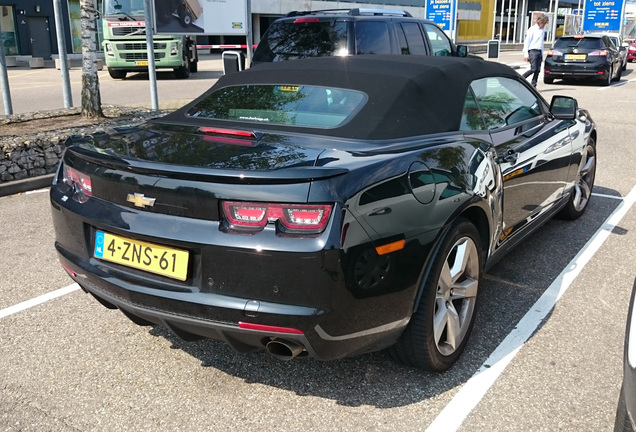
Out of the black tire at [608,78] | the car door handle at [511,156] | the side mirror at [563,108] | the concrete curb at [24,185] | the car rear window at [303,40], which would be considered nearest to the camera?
the car door handle at [511,156]

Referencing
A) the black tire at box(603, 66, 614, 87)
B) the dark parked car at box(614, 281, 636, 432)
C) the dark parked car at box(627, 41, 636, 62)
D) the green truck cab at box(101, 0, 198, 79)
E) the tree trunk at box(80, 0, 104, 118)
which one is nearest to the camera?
the dark parked car at box(614, 281, 636, 432)

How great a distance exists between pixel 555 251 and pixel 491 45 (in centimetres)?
1433

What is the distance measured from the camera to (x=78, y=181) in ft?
10.2

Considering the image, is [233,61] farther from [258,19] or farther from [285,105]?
[258,19]

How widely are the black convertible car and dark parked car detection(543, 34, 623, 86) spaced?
1680 cm

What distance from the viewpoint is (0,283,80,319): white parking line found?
393 centimetres

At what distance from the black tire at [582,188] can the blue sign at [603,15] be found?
42791 millimetres

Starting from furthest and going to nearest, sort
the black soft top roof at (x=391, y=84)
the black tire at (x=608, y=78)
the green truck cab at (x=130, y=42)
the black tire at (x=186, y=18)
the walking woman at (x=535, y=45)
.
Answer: the black tire at (x=608, y=78) < the green truck cab at (x=130, y=42) < the walking woman at (x=535, y=45) < the black tire at (x=186, y=18) < the black soft top roof at (x=391, y=84)

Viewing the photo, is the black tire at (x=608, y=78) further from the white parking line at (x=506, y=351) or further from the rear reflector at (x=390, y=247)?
the rear reflector at (x=390, y=247)

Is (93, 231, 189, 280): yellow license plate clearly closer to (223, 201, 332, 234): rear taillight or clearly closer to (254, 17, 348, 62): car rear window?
(223, 201, 332, 234): rear taillight

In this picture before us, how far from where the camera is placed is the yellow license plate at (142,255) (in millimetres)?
2664

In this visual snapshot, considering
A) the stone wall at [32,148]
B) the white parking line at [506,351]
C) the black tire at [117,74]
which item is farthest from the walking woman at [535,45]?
the black tire at [117,74]

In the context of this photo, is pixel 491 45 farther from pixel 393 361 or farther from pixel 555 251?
pixel 393 361

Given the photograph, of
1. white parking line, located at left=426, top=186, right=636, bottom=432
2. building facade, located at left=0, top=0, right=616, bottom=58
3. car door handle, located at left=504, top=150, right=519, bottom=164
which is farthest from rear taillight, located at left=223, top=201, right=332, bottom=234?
building facade, located at left=0, top=0, right=616, bottom=58
